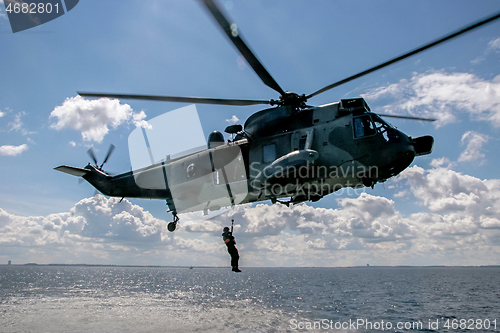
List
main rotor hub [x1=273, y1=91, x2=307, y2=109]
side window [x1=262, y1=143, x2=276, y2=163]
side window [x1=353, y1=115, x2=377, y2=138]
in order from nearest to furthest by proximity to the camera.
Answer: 1. side window [x1=353, y1=115, x2=377, y2=138]
2. side window [x1=262, y1=143, x2=276, y2=163]
3. main rotor hub [x1=273, y1=91, x2=307, y2=109]

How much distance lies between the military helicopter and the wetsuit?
1462 mm

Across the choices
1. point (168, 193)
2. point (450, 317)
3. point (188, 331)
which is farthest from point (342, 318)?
point (168, 193)

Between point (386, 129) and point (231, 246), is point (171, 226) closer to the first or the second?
point (231, 246)

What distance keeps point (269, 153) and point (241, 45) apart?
3.93 meters

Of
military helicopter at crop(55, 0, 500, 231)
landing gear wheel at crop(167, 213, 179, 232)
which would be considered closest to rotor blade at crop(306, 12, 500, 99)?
military helicopter at crop(55, 0, 500, 231)

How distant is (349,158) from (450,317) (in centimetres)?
4421

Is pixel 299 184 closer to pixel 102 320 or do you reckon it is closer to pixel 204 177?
pixel 204 177

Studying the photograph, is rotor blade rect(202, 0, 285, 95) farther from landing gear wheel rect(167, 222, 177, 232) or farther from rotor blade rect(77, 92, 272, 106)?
landing gear wheel rect(167, 222, 177, 232)

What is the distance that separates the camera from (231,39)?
7.36 meters

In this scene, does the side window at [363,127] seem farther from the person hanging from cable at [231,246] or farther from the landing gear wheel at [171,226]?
the landing gear wheel at [171,226]

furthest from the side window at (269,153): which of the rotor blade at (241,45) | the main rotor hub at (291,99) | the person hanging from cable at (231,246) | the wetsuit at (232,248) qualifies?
the wetsuit at (232,248)

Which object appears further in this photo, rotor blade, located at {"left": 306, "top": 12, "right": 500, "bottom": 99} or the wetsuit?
the wetsuit

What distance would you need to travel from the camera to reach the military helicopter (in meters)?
8.57

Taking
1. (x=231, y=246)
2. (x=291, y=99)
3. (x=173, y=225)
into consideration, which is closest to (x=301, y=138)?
(x=291, y=99)
